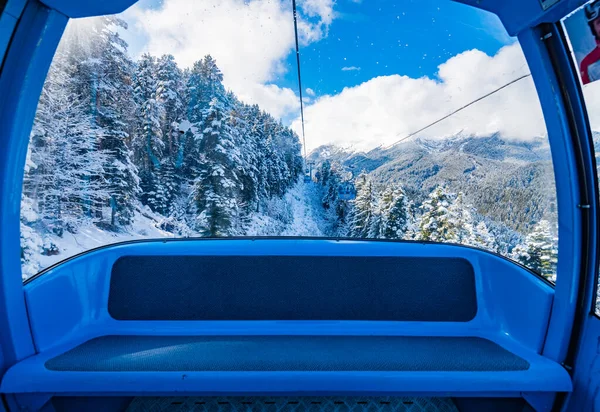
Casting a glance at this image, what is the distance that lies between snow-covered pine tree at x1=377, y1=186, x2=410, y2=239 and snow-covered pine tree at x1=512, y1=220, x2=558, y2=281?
2.03 metres

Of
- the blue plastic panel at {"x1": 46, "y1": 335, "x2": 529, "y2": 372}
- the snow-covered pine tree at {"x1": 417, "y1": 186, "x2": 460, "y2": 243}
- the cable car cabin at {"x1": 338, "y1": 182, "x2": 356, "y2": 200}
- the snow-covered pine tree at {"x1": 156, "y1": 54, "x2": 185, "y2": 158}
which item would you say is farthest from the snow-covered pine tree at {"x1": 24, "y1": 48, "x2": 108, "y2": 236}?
the snow-covered pine tree at {"x1": 417, "y1": 186, "x2": 460, "y2": 243}

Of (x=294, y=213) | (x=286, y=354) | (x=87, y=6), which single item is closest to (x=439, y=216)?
(x=294, y=213)

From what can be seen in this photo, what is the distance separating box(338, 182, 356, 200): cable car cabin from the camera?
5051mm

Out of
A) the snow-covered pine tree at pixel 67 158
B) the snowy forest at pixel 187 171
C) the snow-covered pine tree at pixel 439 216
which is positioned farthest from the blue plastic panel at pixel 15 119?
the snow-covered pine tree at pixel 439 216

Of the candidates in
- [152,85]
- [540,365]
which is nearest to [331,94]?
[152,85]

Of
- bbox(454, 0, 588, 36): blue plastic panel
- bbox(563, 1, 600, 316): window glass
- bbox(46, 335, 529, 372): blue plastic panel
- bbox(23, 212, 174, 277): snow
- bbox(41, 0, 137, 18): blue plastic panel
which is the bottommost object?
bbox(46, 335, 529, 372): blue plastic panel

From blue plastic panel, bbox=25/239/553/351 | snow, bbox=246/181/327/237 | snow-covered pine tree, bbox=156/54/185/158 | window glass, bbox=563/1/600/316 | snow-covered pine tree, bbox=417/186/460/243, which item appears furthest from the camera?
snow, bbox=246/181/327/237

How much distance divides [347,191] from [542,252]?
351 cm

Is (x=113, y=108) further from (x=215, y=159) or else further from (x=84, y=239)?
(x=84, y=239)

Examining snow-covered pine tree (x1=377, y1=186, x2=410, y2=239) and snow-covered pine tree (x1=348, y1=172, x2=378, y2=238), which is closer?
snow-covered pine tree (x1=377, y1=186, x2=410, y2=239)

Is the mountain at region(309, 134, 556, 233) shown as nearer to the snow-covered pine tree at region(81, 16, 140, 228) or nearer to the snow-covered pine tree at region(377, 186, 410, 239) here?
the snow-covered pine tree at region(377, 186, 410, 239)

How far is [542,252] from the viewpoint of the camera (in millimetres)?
1698

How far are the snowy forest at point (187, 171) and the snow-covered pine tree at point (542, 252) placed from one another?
0.89m

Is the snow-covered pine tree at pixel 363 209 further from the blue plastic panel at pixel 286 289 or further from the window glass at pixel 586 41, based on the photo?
the window glass at pixel 586 41
